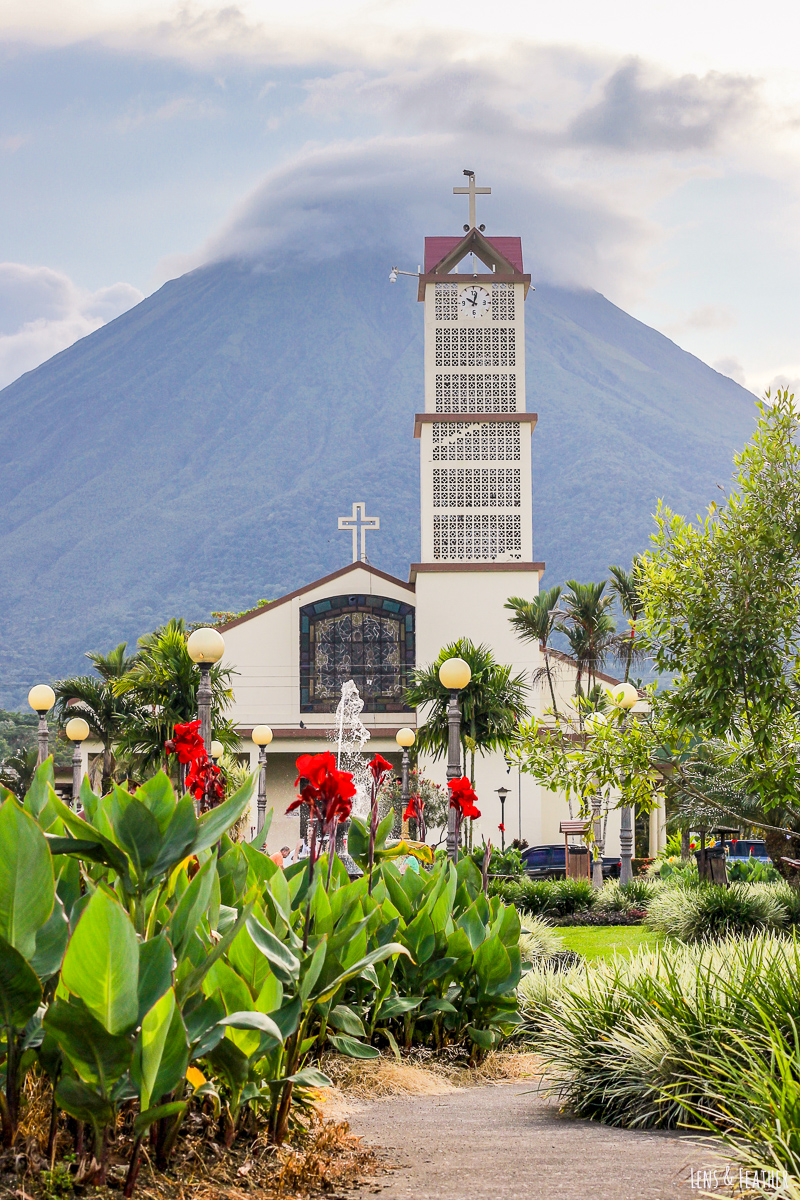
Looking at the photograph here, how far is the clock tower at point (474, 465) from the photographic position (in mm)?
42062

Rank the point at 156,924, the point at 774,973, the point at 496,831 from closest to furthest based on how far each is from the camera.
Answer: the point at 156,924 < the point at 774,973 < the point at 496,831

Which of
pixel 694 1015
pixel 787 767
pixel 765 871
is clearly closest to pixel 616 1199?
pixel 694 1015

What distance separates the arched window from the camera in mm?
44531

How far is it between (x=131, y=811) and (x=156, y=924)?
610mm

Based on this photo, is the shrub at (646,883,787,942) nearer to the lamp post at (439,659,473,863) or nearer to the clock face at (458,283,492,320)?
the lamp post at (439,659,473,863)

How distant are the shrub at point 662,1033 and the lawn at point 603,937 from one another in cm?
838

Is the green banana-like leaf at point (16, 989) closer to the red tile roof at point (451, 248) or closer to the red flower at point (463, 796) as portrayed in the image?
the red flower at point (463, 796)

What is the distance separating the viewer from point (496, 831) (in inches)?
1580

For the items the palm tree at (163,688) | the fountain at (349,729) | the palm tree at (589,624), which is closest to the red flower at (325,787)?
the palm tree at (163,688)

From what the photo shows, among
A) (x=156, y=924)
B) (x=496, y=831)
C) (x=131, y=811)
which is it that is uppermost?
(x=131, y=811)

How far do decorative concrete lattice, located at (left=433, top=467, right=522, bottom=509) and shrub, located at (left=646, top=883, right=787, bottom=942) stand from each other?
2741cm

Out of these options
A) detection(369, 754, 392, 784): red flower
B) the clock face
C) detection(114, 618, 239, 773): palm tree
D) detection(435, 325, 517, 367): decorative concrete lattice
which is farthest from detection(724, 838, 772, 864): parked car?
detection(369, 754, 392, 784): red flower

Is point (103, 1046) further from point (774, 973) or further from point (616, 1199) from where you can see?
point (774, 973)

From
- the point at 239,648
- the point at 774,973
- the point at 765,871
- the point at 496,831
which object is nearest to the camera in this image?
the point at 774,973
